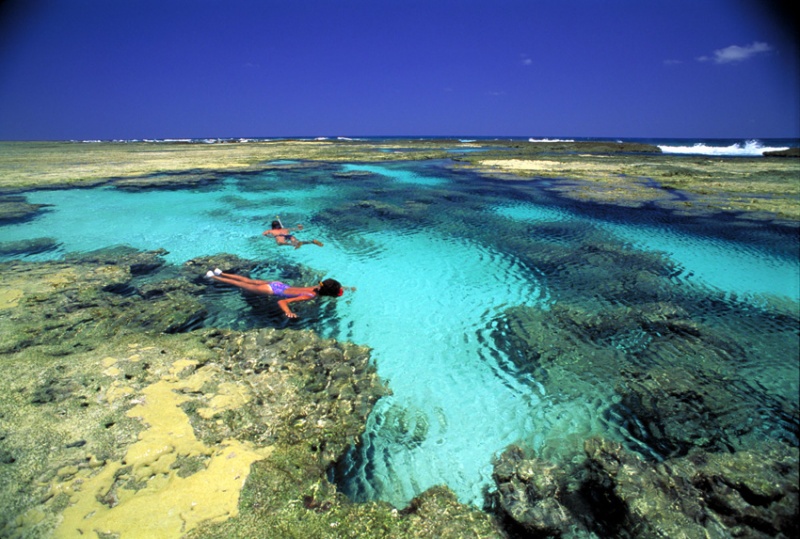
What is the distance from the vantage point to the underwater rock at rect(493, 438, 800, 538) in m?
3.51

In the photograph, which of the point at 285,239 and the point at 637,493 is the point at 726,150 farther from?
the point at 637,493

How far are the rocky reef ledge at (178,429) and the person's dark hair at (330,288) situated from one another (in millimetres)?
2243

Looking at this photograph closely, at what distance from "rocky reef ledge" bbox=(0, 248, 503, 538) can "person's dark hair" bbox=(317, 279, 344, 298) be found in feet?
7.36

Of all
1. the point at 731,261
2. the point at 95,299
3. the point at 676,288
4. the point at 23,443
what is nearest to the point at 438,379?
the point at 23,443

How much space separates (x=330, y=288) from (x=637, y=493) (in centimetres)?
781

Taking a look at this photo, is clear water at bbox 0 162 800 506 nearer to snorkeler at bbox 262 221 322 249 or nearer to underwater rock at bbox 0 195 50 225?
snorkeler at bbox 262 221 322 249

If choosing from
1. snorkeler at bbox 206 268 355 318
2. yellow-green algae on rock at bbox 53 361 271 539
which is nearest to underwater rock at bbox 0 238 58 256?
snorkeler at bbox 206 268 355 318

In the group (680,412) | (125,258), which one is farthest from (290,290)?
(680,412)

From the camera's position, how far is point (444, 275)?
40.9 ft

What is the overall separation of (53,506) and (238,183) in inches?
1183

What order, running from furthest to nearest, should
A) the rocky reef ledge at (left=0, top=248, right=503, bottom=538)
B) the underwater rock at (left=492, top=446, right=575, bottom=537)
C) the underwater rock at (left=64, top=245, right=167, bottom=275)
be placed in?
the underwater rock at (left=64, top=245, right=167, bottom=275)
the underwater rock at (left=492, top=446, right=575, bottom=537)
the rocky reef ledge at (left=0, top=248, right=503, bottom=538)

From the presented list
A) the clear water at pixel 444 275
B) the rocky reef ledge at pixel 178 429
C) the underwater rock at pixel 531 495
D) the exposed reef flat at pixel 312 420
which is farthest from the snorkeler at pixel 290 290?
the underwater rock at pixel 531 495

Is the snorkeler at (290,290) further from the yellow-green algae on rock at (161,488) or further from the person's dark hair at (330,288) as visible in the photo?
the yellow-green algae on rock at (161,488)

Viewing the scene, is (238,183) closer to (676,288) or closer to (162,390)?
(162,390)
